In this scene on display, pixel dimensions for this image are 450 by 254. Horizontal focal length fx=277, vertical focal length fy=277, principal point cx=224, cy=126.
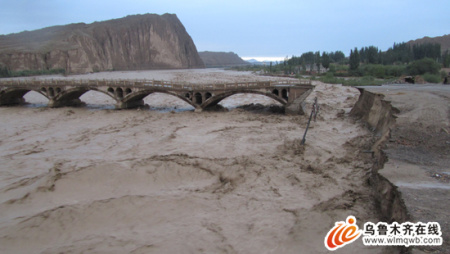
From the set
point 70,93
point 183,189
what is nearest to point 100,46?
point 70,93

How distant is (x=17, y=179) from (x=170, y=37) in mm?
186204

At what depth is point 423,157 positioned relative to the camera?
12.9 metres

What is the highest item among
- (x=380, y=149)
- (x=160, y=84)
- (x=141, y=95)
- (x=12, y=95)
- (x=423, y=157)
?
→ (x=160, y=84)

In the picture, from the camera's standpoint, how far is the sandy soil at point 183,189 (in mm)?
10344

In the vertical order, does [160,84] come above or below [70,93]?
above

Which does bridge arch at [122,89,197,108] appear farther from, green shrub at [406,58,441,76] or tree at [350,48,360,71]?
tree at [350,48,360,71]

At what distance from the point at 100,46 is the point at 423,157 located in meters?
161

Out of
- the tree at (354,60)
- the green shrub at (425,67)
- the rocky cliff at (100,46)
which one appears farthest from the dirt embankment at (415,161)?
the rocky cliff at (100,46)

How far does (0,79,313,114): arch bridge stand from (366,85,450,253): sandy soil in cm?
1145

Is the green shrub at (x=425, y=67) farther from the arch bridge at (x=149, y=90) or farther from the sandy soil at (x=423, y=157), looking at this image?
the sandy soil at (x=423, y=157)

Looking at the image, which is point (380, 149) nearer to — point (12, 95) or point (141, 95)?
point (141, 95)

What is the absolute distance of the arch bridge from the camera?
32.4 metres

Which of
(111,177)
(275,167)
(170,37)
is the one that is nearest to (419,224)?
(275,167)

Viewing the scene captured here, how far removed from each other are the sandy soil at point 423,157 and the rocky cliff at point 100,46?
119 metres
